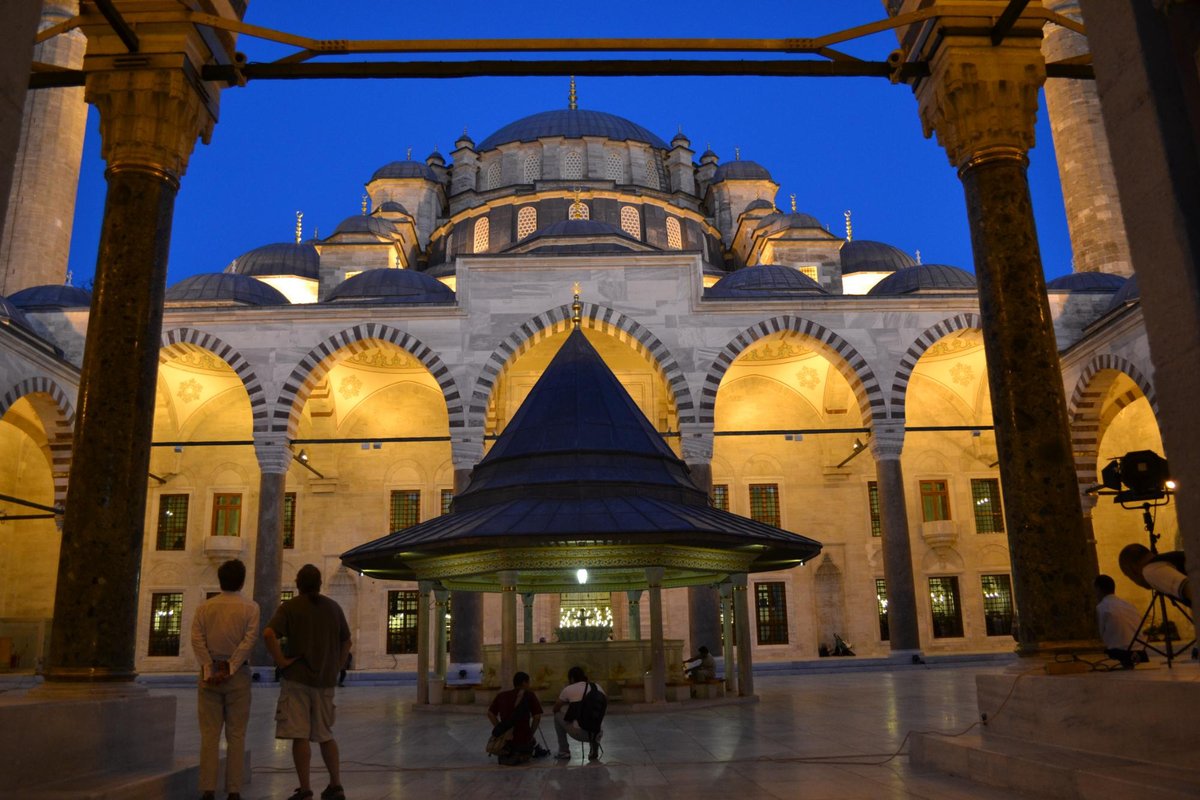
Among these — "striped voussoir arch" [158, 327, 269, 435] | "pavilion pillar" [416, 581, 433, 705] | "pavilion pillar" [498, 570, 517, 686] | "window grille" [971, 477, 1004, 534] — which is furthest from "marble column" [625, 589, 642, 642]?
"window grille" [971, 477, 1004, 534]

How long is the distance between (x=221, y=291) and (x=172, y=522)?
5.33 metres

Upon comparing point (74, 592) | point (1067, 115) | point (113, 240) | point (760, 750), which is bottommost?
point (760, 750)

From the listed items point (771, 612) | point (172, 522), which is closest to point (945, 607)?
point (771, 612)

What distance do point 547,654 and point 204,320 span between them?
1218 cm

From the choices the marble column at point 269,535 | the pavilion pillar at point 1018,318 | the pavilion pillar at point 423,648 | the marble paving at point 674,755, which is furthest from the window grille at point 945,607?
the pavilion pillar at point 1018,318

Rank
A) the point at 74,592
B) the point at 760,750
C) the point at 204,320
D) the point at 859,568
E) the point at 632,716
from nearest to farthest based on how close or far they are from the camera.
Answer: the point at 74,592 → the point at 760,750 → the point at 632,716 → the point at 204,320 → the point at 859,568

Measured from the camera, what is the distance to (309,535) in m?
21.7

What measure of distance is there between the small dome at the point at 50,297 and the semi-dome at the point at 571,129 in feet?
45.8

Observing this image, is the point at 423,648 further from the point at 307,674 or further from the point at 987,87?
the point at 987,87

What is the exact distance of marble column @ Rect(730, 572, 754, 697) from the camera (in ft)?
31.2

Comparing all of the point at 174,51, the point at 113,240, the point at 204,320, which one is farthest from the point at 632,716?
the point at 204,320

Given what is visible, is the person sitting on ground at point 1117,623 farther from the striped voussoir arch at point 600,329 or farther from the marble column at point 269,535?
the marble column at point 269,535

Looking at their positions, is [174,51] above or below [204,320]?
below

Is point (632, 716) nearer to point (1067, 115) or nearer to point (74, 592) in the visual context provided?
point (74, 592)
